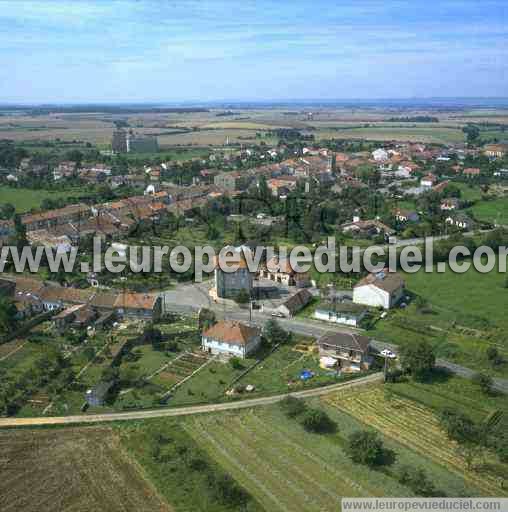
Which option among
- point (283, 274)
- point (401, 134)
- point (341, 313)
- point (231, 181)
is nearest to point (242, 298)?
point (283, 274)

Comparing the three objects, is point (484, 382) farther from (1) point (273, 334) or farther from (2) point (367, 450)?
(1) point (273, 334)

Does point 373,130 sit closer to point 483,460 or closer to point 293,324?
point 293,324

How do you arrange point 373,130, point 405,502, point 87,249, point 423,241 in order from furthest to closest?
point 373,130, point 423,241, point 87,249, point 405,502

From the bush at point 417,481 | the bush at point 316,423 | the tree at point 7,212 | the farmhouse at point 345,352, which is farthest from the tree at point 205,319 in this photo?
the tree at point 7,212

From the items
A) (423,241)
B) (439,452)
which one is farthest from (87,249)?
(439,452)

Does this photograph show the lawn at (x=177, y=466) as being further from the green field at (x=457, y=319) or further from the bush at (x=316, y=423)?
the green field at (x=457, y=319)

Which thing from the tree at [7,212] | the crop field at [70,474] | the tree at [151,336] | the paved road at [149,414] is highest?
the tree at [7,212]

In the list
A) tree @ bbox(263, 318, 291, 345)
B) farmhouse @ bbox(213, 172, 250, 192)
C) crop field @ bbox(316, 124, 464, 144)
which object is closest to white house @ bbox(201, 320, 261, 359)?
tree @ bbox(263, 318, 291, 345)
